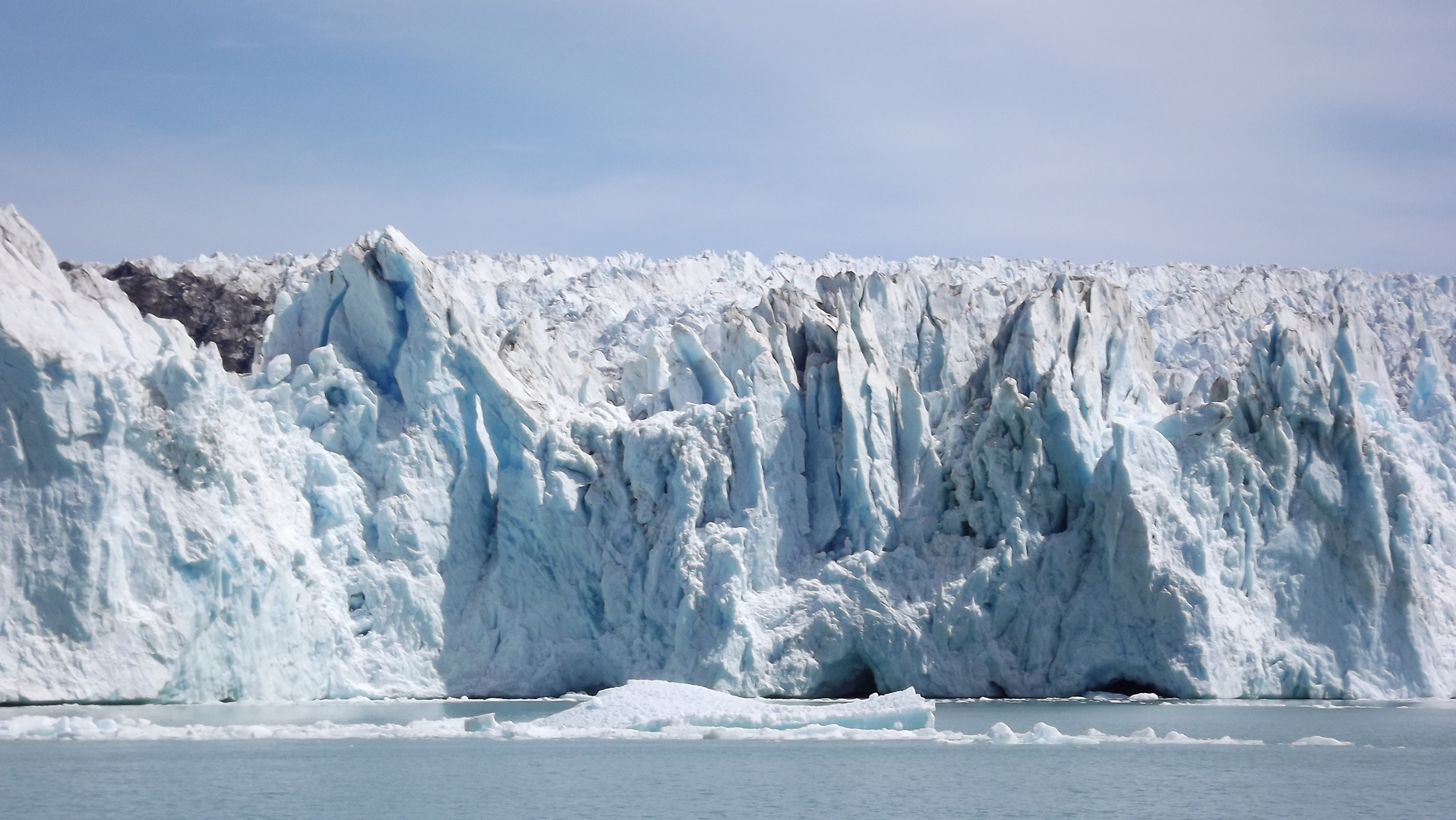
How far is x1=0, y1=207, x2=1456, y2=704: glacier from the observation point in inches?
1323

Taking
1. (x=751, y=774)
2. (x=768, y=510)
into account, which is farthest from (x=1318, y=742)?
(x=768, y=510)

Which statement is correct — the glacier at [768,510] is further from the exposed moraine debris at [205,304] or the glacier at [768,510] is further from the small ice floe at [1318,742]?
the small ice floe at [1318,742]

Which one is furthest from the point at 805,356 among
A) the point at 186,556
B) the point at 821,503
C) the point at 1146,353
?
the point at 186,556

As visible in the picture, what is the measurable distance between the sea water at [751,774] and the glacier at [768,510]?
438cm

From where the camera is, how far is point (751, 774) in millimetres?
22828

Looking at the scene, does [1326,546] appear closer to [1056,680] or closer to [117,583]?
[1056,680]

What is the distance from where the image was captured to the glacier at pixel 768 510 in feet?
110

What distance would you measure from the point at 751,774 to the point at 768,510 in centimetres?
1416

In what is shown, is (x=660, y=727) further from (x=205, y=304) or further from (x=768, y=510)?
(x=205, y=304)

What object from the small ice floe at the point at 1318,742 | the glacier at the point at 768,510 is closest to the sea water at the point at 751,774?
the small ice floe at the point at 1318,742

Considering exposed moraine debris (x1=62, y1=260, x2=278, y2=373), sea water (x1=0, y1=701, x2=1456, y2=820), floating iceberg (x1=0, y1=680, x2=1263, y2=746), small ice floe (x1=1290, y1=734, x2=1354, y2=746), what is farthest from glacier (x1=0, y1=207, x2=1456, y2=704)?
small ice floe (x1=1290, y1=734, x2=1354, y2=746)

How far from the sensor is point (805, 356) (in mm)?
39562

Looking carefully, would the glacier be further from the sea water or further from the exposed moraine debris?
the exposed moraine debris

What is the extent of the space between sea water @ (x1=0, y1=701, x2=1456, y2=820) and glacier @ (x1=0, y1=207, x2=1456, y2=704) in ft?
14.4
